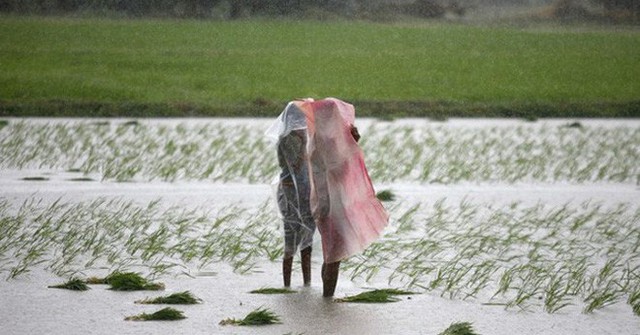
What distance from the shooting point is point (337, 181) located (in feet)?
23.7

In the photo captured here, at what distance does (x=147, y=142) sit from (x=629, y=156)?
5.55 m

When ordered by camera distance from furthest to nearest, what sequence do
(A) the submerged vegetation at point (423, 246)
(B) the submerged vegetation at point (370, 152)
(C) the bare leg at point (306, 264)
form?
(B) the submerged vegetation at point (370, 152) → (A) the submerged vegetation at point (423, 246) → (C) the bare leg at point (306, 264)

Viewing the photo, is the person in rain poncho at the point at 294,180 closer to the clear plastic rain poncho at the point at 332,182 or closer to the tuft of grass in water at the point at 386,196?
the clear plastic rain poncho at the point at 332,182

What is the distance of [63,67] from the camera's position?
29.4 metres

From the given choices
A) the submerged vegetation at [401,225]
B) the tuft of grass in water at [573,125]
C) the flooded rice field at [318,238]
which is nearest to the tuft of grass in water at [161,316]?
the flooded rice field at [318,238]

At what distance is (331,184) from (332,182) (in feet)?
0.05

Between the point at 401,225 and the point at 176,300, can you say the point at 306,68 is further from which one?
the point at 176,300

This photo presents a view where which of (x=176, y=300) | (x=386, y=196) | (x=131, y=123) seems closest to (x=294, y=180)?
(x=176, y=300)

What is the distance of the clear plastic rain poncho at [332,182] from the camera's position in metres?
7.16

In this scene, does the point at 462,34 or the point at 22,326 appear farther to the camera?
the point at 462,34

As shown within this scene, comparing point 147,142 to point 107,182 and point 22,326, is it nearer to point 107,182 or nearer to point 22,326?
point 107,182

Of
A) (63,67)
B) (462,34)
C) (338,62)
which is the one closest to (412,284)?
(63,67)

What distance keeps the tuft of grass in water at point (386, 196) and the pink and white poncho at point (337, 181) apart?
4231 millimetres

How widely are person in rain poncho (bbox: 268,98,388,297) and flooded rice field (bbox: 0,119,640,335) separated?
28 cm
